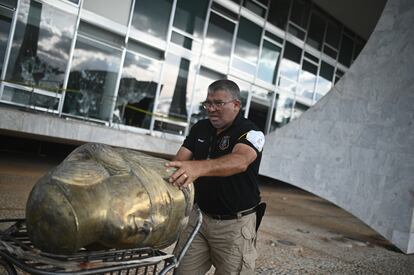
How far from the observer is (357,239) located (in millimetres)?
7195

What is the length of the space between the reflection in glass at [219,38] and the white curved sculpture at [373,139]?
6496 millimetres

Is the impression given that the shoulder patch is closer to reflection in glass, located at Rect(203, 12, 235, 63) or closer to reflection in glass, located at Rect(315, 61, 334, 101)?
reflection in glass, located at Rect(203, 12, 235, 63)

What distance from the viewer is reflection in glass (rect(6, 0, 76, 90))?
379 inches

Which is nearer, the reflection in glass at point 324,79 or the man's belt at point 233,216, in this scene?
the man's belt at point 233,216

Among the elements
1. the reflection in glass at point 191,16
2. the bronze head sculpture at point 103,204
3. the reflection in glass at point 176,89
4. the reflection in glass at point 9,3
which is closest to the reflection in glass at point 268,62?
the reflection in glass at point 191,16

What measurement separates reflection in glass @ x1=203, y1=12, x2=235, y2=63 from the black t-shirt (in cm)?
1174

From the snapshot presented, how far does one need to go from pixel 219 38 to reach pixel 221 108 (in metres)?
12.5

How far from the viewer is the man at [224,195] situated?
2422 mm

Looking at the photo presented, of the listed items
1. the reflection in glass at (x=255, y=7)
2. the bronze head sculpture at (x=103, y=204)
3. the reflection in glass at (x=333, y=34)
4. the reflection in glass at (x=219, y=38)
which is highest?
the reflection in glass at (x=333, y=34)

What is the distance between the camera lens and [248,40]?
15.2 meters

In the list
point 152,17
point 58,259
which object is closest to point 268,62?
point 152,17

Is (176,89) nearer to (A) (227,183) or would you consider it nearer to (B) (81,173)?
(A) (227,183)

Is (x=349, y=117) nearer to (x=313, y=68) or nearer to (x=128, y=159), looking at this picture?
(x=128, y=159)

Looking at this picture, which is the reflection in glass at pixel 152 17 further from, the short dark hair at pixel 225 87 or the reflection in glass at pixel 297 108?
the short dark hair at pixel 225 87
